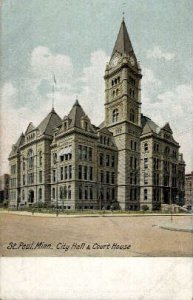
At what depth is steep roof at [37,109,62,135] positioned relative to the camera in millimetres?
3354

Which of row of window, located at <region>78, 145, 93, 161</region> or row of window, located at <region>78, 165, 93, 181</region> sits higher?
row of window, located at <region>78, 145, 93, 161</region>

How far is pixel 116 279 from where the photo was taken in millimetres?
2859

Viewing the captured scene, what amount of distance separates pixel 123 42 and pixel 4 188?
6.64 ft

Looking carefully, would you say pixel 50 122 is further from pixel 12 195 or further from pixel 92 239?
pixel 92 239

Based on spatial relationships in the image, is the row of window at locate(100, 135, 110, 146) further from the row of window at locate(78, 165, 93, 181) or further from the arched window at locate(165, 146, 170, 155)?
the arched window at locate(165, 146, 170, 155)

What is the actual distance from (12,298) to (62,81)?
215 cm

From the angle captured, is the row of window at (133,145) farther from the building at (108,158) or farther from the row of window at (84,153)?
the row of window at (84,153)

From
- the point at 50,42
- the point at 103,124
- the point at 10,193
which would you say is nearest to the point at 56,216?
the point at 10,193

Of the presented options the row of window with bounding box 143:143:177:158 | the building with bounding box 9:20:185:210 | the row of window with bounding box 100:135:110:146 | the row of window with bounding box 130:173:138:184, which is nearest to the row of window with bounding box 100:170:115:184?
the building with bounding box 9:20:185:210

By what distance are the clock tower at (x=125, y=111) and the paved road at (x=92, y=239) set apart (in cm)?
39

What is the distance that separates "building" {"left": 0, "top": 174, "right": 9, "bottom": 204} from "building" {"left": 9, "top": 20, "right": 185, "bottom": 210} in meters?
0.07

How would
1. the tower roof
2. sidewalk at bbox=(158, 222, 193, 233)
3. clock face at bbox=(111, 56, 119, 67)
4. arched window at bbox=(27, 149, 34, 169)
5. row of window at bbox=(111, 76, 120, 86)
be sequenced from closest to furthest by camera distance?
sidewalk at bbox=(158, 222, 193, 233) < the tower roof < clock face at bbox=(111, 56, 119, 67) < row of window at bbox=(111, 76, 120, 86) < arched window at bbox=(27, 149, 34, 169)

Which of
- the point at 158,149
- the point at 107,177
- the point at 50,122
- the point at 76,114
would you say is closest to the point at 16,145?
the point at 50,122

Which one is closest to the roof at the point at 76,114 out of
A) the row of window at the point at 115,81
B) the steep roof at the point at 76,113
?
the steep roof at the point at 76,113
